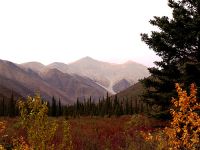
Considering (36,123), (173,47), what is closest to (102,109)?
(173,47)

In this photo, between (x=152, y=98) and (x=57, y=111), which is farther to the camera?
(x=57, y=111)

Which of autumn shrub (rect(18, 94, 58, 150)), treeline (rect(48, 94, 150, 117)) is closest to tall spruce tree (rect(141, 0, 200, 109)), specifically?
autumn shrub (rect(18, 94, 58, 150))

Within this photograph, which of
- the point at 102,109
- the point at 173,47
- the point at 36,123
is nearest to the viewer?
the point at 36,123

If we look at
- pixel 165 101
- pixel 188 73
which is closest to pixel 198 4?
pixel 188 73

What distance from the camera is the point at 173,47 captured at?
72.0ft

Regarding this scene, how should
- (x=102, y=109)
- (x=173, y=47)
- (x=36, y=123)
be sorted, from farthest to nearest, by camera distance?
(x=102, y=109) → (x=173, y=47) → (x=36, y=123)

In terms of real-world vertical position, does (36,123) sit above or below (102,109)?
below

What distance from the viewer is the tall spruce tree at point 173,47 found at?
69.2 ft

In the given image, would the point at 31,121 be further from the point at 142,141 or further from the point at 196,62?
the point at 196,62

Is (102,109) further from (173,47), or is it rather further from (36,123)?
(36,123)

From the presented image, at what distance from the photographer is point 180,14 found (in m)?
22.0

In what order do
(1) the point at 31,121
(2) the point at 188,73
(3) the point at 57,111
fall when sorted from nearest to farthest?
(1) the point at 31,121 → (2) the point at 188,73 → (3) the point at 57,111

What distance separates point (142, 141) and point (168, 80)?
6168 millimetres

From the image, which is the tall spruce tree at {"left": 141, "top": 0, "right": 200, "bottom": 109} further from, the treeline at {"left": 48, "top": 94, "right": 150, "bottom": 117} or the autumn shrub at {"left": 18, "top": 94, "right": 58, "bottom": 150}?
the treeline at {"left": 48, "top": 94, "right": 150, "bottom": 117}
